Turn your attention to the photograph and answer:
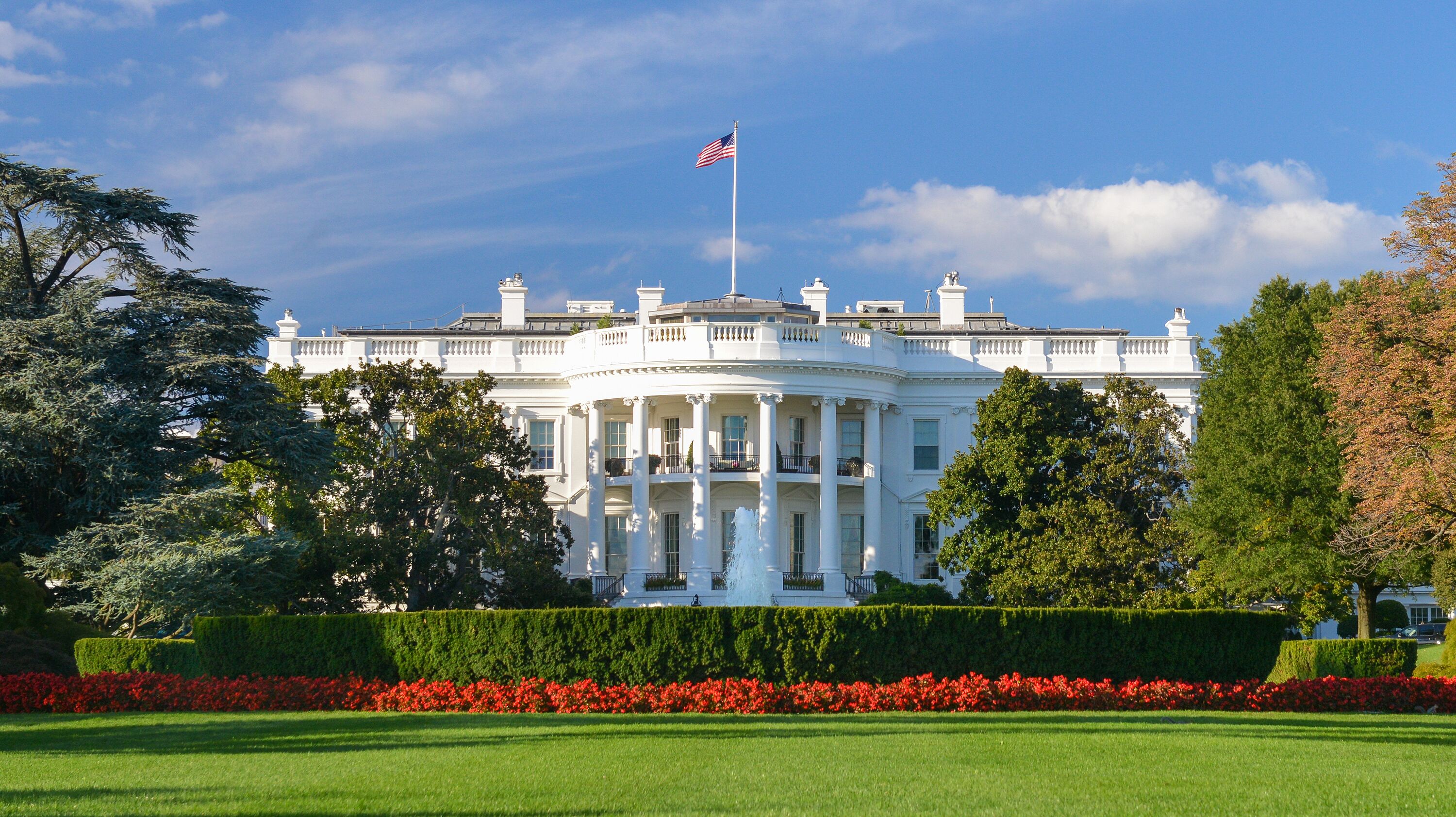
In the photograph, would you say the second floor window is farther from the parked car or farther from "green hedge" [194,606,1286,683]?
the parked car

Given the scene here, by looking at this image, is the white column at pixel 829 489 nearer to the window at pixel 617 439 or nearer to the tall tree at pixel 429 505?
the window at pixel 617 439

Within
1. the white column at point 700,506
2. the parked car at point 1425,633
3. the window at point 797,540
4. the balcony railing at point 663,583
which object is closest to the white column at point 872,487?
the window at point 797,540

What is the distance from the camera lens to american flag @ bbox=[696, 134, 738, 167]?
161ft

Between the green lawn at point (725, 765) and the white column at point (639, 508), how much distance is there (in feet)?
82.4

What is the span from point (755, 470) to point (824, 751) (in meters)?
31.5

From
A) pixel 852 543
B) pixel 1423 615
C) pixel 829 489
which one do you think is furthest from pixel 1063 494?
pixel 1423 615

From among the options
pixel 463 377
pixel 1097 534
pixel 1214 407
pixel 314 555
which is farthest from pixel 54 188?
pixel 1214 407

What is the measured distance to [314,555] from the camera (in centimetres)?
3344

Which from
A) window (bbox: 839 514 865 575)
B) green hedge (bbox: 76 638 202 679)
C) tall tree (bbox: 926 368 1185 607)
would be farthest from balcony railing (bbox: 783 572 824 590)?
green hedge (bbox: 76 638 202 679)

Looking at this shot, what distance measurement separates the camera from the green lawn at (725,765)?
12.3 metres

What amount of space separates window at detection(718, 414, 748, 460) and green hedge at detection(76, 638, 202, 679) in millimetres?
25368

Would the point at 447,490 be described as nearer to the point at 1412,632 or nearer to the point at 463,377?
the point at 463,377

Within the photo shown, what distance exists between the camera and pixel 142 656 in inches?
988

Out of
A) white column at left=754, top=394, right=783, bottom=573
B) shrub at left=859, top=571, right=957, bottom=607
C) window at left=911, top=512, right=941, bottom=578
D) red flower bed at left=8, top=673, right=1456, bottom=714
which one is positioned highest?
white column at left=754, top=394, right=783, bottom=573
